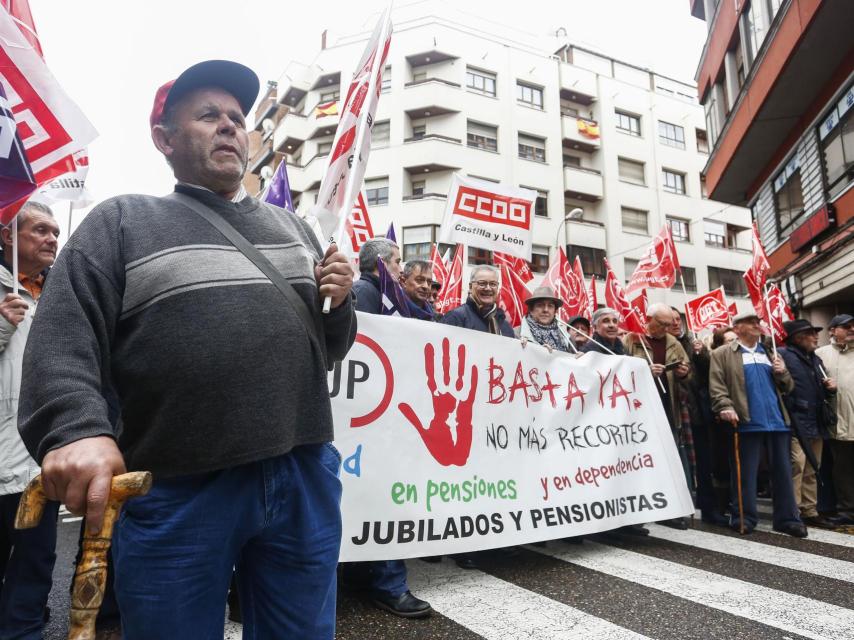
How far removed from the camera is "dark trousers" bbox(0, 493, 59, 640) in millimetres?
2611

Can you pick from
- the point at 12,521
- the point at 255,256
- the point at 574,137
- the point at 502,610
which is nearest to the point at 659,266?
the point at 502,610

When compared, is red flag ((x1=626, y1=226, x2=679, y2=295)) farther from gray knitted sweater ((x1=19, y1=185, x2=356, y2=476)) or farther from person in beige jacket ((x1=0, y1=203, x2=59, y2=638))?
gray knitted sweater ((x1=19, y1=185, x2=356, y2=476))

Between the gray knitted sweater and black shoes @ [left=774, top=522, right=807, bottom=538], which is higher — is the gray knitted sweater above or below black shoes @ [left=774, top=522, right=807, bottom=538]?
above

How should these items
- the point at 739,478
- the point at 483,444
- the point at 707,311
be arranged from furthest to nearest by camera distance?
the point at 707,311, the point at 739,478, the point at 483,444

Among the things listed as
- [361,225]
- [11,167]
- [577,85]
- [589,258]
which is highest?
[577,85]

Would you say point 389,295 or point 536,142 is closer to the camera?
point 389,295

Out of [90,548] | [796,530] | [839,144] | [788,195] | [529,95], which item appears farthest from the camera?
[529,95]

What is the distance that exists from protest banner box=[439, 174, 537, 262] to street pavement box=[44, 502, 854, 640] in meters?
3.52

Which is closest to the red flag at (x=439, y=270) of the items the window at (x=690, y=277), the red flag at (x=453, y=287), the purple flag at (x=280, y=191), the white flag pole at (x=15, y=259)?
the red flag at (x=453, y=287)

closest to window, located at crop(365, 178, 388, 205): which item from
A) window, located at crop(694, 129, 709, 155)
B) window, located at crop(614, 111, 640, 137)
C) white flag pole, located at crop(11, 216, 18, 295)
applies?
window, located at crop(614, 111, 640, 137)

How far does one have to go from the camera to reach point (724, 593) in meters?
3.38

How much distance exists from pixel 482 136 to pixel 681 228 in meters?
12.7

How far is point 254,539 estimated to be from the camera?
4.66 feet

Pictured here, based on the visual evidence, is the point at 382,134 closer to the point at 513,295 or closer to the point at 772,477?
the point at 513,295
